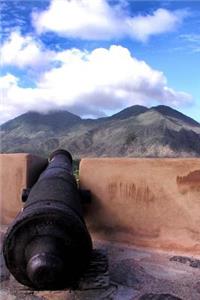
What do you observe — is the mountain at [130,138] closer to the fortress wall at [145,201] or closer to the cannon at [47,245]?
the fortress wall at [145,201]

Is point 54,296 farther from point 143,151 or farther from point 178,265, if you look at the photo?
point 143,151

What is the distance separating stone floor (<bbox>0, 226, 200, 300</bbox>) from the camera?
13.5 ft

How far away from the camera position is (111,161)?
6.25 meters

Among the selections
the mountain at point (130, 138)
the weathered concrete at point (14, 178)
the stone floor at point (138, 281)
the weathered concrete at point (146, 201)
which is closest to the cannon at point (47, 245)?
the stone floor at point (138, 281)

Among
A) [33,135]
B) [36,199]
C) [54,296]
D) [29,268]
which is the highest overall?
[33,135]

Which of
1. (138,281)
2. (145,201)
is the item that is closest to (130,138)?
(145,201)

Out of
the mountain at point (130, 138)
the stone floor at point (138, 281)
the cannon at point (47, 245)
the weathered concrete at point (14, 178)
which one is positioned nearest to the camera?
the cannon at point (47, 245)

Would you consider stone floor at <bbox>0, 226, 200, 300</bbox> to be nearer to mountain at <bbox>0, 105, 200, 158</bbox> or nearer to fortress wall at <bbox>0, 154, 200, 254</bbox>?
fortress wall at <bbox>0, 154, 200, 254</bbox>

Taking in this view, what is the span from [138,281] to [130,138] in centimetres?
3913

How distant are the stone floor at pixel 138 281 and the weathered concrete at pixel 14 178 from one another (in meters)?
1.87

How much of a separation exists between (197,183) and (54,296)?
2395 millimetres

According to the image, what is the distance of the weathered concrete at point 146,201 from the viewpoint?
224 inches

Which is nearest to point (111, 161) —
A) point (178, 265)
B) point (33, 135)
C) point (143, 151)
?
point (178, 265)

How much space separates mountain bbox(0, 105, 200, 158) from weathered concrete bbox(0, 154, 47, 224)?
3189 centimetres
